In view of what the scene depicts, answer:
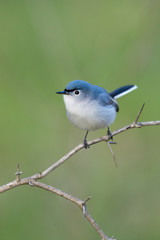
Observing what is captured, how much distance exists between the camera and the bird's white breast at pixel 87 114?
3256mm

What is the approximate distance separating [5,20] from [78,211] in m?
2.95

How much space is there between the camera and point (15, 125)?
5.21 m

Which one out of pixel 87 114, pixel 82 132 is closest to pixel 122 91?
pixel 82 132

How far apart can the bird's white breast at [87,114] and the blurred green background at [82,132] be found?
0.81m

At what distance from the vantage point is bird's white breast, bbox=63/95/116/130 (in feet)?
10.7

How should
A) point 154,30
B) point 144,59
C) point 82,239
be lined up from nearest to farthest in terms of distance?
1. point 82,239
2. point 144,59
3. point 154,30

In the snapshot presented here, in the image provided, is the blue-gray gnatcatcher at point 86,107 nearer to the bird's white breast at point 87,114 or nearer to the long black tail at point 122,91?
the bird's white breast at point 87,114

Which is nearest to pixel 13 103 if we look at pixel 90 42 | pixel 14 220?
pixel 90 42

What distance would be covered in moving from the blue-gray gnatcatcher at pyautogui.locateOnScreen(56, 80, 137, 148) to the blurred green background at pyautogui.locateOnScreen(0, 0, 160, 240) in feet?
2.48

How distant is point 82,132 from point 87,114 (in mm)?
1072

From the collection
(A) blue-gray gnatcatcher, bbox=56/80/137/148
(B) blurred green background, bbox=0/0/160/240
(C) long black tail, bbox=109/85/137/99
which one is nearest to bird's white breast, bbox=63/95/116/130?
(A) blue-gray gnatcatcher, bbox=56/80/137/148

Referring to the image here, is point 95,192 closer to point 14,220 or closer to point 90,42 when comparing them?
point 14,220

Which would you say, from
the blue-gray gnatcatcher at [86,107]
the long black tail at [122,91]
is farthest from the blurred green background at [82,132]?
the blue-gray gnatcatcher at [86,107]

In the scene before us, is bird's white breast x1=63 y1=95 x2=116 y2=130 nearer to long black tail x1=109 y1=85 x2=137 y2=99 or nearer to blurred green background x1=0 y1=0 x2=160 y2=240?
long black tail x1=109 y1=85 x2=137 y2=99
